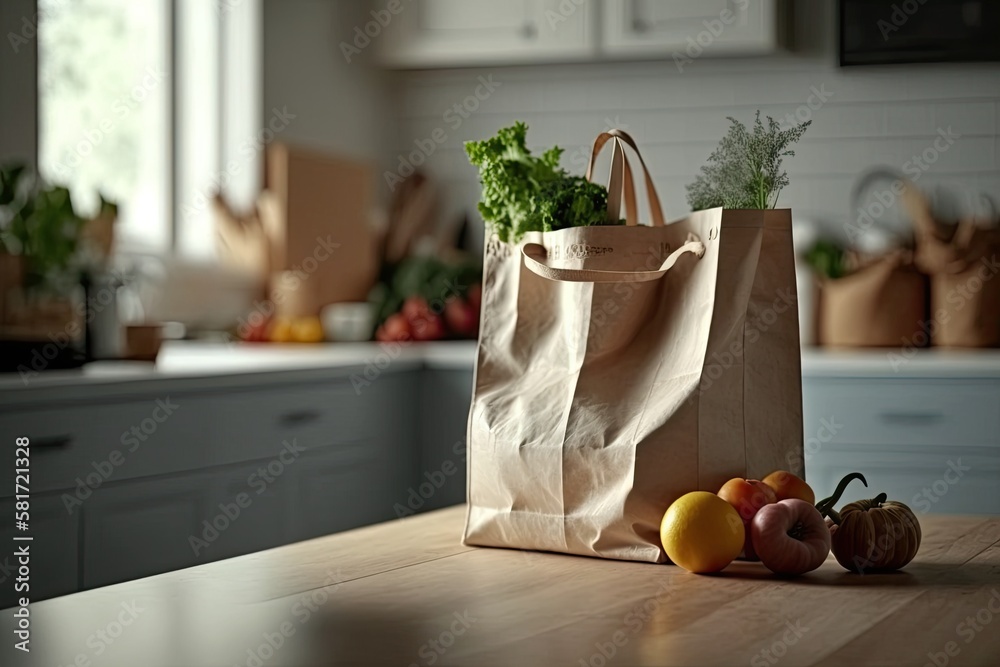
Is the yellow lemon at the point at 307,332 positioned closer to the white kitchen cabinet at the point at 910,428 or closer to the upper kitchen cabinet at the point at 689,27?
the upper kitchen cabinet at the point at 689,27

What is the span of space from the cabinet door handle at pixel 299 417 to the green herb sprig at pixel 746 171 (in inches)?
64.1

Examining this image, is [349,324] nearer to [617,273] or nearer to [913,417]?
[913,417]

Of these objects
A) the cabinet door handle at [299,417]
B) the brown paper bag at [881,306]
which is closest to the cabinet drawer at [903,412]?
the brown paper bag at [881,306]

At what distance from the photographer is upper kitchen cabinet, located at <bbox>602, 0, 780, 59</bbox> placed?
3.33 metres

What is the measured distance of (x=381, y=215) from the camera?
13.0ft

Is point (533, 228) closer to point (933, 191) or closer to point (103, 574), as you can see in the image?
point (103, 574)

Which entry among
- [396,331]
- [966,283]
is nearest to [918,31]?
[966,283]

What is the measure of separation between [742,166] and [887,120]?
2486 mm

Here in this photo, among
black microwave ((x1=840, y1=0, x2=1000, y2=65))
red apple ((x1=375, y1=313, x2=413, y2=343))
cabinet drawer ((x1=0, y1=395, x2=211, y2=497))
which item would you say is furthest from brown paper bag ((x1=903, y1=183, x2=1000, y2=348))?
cabinet drawer ((x1=0, y1=395, x2=211, y2=497))

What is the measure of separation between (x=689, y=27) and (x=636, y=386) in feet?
8.10

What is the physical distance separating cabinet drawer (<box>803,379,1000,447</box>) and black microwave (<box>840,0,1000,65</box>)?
3.51ft

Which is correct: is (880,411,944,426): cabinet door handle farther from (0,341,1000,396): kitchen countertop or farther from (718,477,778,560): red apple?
(718,477,778,560): red apple

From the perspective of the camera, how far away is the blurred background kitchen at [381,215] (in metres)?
2.43

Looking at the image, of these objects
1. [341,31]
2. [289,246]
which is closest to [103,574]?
[289,246]
